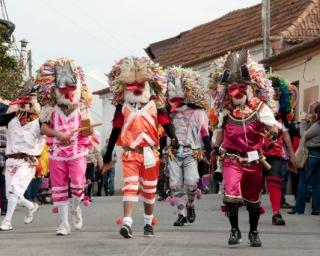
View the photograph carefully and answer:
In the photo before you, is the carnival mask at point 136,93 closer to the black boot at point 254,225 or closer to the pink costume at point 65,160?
the pink costume at point 65,160

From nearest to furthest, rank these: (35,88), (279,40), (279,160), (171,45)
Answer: (35,88)
(279,160)
(279,40)
(171,45)

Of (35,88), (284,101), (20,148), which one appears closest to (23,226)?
(20,148)

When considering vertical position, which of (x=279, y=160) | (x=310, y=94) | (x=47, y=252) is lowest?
(x=47, y=252)

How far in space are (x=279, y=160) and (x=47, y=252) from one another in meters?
5.32

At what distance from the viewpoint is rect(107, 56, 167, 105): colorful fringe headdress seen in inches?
464

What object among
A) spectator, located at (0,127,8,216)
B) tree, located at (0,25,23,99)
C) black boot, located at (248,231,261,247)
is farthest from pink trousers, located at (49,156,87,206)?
tree, located at (0,25,23,99)

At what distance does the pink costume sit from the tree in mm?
17306

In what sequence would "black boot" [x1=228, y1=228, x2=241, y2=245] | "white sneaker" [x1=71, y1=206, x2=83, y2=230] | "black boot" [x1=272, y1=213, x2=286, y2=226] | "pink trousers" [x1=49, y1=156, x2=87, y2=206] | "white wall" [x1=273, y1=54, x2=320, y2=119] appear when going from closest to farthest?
"black boot" [x1=228, y1=228, x2=241, y2=245] < "pink trousers" [x1=49, y1=156, x2=87, y2=206] < "white sneaker" [x1=71, y1=206, x2=83, y2=230] < "black boot" [x1=272, y1=213, x2=286, y2=226] < "white wall" [x1=273, y1=54, x2=320, y2=119]

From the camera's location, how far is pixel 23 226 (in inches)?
547

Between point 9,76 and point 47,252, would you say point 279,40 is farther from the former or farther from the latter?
point 47,252

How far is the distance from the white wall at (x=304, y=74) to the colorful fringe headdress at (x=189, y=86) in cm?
1395

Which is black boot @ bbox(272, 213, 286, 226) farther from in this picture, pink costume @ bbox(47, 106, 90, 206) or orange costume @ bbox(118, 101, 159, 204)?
pink costume @ bbox(47, 106, 90, 206)

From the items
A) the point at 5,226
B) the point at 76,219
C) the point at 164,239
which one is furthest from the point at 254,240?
the point at 5,226

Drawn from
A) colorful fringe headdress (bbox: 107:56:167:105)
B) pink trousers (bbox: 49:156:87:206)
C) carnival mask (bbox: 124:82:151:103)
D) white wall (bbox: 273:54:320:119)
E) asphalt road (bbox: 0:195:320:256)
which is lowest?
asphalt road (bbox: 0:195:320:256)
